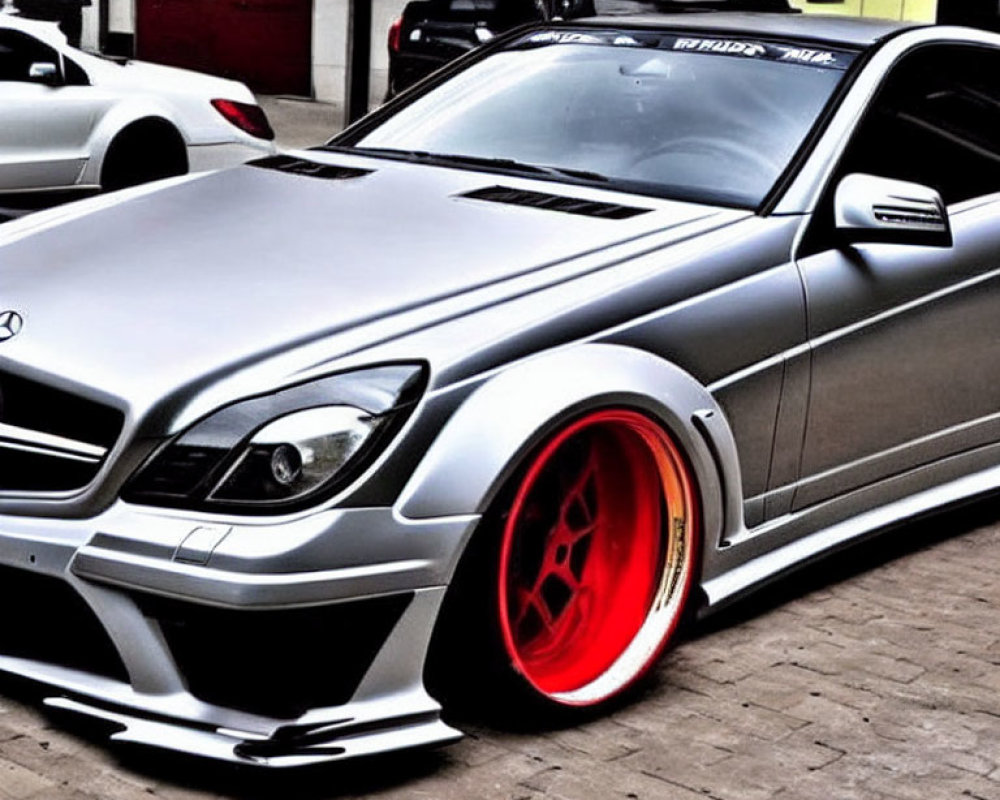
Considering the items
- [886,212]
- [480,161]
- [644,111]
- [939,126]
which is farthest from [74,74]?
[886,212]

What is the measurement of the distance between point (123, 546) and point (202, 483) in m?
0.19

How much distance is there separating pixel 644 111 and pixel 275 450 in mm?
1982

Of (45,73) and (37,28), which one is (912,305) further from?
(37,28)

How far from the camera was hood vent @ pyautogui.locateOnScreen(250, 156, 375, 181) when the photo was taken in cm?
530

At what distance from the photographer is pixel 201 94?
40.9 ft

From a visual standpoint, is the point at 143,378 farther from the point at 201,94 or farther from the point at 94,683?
the point at 201,94

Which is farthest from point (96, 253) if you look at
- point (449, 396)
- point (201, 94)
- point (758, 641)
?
point (201, 94)

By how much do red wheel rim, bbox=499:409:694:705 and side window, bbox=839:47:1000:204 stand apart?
3.69 feet

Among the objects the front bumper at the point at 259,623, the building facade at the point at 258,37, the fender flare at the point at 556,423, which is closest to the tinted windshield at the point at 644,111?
the fender flare at the point at 556,423

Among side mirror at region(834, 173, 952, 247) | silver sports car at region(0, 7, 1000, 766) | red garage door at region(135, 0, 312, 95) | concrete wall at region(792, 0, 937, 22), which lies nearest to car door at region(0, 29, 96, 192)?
silver sports car at region(0, 7, 1000, 766)

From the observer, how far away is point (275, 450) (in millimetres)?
3881

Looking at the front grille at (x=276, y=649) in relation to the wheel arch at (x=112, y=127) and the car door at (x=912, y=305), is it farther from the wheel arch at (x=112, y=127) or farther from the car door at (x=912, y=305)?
the wheel arch at (x=112, y=127)

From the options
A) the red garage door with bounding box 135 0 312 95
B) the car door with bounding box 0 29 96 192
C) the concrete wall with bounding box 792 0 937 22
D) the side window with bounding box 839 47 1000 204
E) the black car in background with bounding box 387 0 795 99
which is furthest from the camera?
the red garage door with bounding box 135 0 312 95

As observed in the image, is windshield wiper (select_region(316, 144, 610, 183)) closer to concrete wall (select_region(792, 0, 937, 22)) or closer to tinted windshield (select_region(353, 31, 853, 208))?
tinted windshield (select_region(353, 31, 853, 208))
